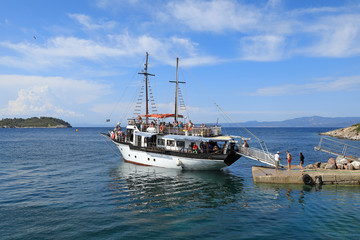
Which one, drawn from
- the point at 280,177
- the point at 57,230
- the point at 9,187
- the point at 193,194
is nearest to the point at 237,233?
the point at 193,194

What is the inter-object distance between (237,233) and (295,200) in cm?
697

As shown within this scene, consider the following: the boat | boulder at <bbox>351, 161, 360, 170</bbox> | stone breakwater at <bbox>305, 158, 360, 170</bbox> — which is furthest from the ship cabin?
boulder at <bbox>351, 161, 360, 170</bbox>

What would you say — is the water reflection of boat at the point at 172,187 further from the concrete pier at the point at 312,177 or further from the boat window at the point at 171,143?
the boat window at the point at 171,143

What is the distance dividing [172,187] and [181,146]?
761 cm

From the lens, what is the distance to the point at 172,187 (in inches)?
781

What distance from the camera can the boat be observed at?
993 inches

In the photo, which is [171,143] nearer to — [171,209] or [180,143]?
[180,143]

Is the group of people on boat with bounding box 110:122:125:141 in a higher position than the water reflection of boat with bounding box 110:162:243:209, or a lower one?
higher

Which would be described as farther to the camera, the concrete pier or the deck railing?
the deck railing

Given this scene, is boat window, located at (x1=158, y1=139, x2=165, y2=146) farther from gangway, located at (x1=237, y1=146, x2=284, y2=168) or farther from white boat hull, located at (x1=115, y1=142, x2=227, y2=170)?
gangway, located at (x1=237, y1=146, x2=284, y2=168)

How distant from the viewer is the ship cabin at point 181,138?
25.5 m

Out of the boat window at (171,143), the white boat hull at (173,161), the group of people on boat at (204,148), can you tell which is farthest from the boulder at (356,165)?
the boat window at (171,143)

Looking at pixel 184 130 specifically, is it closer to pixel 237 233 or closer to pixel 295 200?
pixel 295 200

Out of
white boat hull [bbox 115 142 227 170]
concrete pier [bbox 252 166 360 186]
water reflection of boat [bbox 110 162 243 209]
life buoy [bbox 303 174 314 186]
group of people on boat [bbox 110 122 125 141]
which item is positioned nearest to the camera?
water reflection of boat [bbox 110 162 243 209]
